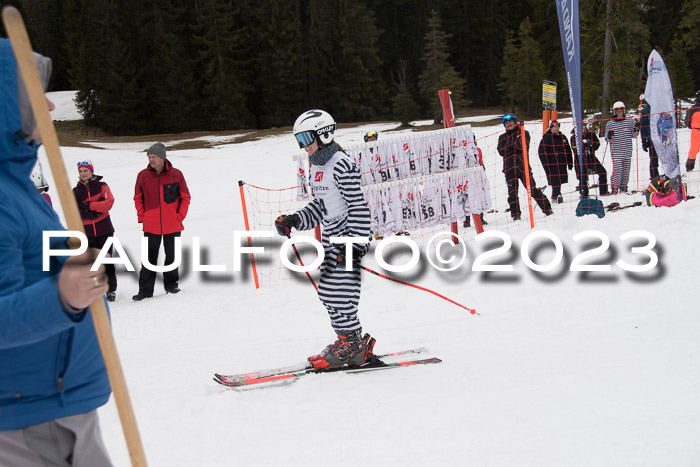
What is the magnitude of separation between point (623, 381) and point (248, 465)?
2733mm

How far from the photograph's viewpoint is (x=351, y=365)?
4715 mm

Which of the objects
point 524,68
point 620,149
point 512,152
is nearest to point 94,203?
point 512,152

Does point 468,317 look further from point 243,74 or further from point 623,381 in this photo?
point 243,74

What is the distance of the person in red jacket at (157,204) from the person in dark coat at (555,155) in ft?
24.0

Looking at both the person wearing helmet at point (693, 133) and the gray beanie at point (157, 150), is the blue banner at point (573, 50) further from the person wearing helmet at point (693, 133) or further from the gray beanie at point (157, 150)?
the gray beanie at point (157, 150)

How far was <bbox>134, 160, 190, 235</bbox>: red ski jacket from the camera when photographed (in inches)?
308

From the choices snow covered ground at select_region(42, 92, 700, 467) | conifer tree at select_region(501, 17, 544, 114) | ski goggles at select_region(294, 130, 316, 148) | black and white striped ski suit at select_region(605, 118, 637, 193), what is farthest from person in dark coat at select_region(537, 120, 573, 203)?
conifer tree at select_region(501, 17, 544, 114)

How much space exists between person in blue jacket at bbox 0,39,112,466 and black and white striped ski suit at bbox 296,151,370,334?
274 centimetres

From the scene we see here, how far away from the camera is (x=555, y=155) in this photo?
38.0 ft

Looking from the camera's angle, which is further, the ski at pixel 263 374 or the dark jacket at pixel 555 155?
the dark jacket at pixel 555 155

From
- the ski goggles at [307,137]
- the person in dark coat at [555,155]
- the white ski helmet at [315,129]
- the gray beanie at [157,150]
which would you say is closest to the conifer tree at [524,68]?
the person in dark coat at [555,155]

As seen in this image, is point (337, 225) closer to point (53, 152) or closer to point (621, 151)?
point (53, 152)

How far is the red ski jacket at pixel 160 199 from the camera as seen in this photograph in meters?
7.82

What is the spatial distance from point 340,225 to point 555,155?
8422mm
